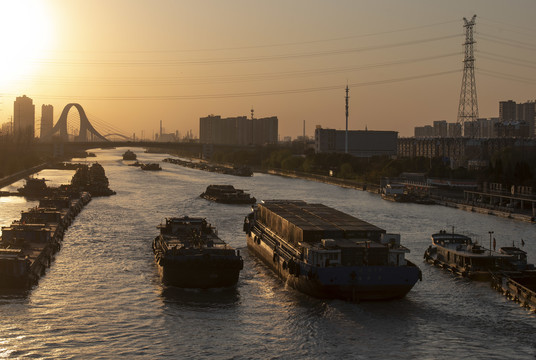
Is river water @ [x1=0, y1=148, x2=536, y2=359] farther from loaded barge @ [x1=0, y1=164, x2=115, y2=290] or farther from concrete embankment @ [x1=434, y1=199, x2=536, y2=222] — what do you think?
concrete embankment @ [x1=434, y1=199, x2=536, y2=222]

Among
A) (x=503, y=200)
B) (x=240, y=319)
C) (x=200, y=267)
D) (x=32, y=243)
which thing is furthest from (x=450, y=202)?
(x=240, y=319)

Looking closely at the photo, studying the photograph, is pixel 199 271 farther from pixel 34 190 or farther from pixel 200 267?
pixel 34 190

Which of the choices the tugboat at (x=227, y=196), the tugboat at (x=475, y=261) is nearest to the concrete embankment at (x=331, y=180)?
the tugboat at (x=227, y=196)

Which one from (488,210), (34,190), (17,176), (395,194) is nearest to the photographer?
(488,210)

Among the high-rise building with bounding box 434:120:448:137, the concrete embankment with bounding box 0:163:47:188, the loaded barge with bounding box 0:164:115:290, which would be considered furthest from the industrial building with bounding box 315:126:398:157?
the loaded barge with bounding box 0:164:115:290

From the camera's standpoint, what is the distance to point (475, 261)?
20844 mm

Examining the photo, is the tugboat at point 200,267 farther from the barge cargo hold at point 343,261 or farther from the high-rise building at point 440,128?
the high-rise building at point 440,128

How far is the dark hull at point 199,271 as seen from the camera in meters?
18.6

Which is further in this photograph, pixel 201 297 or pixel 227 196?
pixel 227 196

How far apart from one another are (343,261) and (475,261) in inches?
205

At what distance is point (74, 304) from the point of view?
1727 centimetres

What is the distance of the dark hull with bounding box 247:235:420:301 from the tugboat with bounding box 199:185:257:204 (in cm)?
2738

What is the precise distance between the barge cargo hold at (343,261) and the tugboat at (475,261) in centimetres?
307

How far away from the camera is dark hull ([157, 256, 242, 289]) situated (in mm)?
18562
